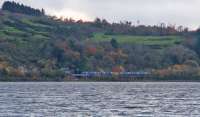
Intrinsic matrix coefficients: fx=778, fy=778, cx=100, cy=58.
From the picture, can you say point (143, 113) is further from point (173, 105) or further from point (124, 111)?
point (173, 105)

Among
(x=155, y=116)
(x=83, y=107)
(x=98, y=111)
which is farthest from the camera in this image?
(x=83, y=107)

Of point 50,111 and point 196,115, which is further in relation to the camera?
point 50,111

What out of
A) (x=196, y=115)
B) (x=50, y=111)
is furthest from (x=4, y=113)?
(x=196, y=115)

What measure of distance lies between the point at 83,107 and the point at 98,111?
696 centimetres

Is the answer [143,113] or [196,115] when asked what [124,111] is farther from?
[196,115]

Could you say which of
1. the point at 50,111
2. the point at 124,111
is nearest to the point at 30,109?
the point at 50,111

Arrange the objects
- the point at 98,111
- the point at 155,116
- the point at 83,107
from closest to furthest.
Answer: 1. the point at 155,116
2. the point at 98,111
3. the point at 83,107

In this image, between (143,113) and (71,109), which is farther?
(71,109)

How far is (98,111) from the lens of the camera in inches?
3182

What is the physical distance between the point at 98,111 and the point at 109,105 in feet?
35.7

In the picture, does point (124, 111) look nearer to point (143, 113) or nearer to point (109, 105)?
point (143, 113)

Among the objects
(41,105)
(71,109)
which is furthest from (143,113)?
(41,105)

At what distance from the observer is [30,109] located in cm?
8444

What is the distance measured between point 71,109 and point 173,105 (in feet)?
47.6
